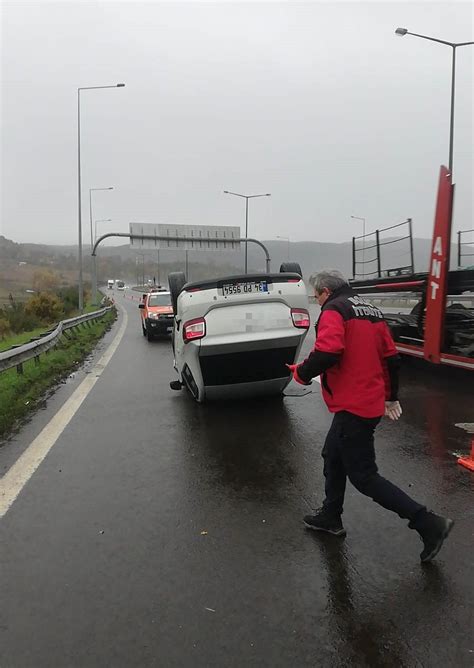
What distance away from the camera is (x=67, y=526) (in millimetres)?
3734

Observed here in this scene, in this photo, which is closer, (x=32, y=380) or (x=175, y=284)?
(x=175, y=284)

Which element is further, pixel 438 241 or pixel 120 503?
pixel 438 241

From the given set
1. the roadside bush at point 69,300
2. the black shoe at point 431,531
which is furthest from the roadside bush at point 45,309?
the black shoe at point 431,531

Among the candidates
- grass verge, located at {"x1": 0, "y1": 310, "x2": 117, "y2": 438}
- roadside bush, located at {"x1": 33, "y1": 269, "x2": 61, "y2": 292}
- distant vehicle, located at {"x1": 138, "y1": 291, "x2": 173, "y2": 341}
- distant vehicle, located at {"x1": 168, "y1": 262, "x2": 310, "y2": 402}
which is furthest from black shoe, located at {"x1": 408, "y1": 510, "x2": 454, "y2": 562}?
roadside bush, located at {"x1": 33, "y1": 269, "x2": 61, "y2": 292}

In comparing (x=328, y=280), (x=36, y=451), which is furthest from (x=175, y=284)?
(x=328, y=280)

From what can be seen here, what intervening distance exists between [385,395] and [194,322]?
3116 millimetres

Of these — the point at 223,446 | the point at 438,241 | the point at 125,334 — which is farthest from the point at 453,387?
the point at 125,334

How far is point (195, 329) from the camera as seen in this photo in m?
6.18

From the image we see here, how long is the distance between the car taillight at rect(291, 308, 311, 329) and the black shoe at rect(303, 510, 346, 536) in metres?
3.05

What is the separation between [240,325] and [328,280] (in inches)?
105

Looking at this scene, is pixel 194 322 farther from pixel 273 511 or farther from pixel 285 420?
pixel 273 511

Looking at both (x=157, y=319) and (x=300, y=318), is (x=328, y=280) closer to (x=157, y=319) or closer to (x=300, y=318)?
(x=300, y=318)

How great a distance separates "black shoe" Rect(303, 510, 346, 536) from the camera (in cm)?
356

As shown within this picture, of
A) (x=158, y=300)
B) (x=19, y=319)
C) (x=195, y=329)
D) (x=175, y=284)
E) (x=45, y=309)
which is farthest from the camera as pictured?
(x=45, y=309)
